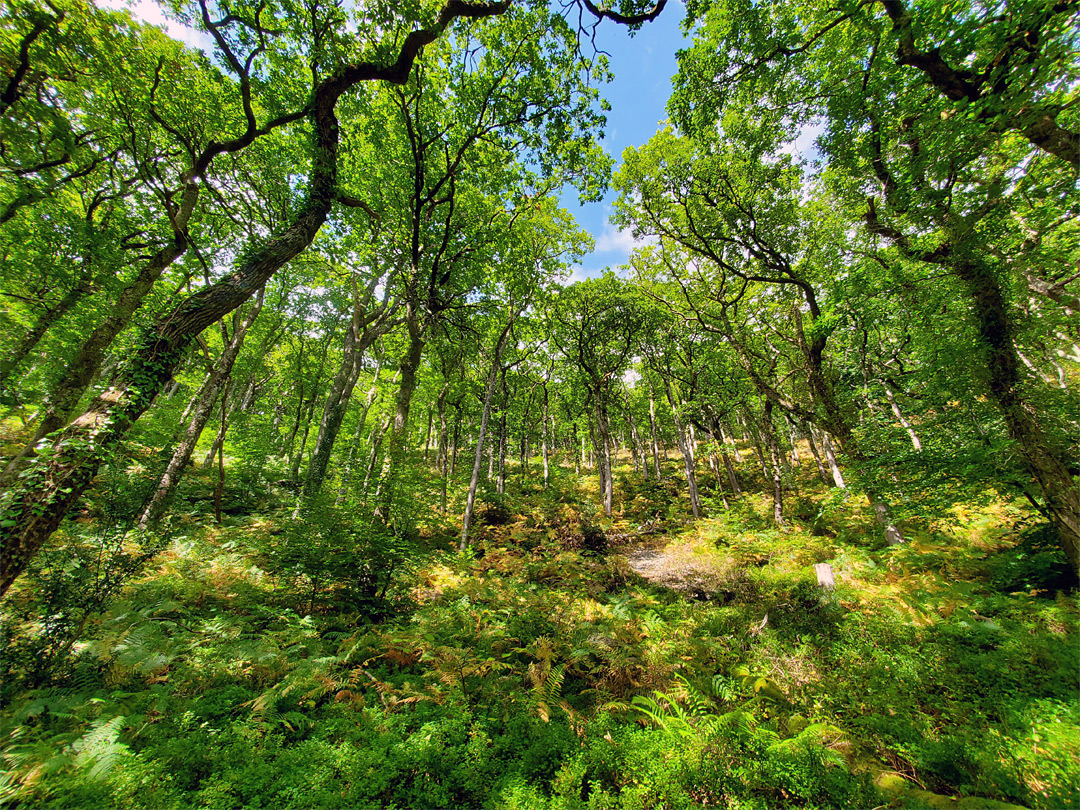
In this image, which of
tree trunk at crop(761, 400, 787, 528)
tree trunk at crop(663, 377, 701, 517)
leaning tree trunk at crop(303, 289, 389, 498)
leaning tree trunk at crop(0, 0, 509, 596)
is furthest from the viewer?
tree trunk at crop(663, 377, 701, 517)

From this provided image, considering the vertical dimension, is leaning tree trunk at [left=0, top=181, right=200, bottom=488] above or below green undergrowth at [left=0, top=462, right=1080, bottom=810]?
above

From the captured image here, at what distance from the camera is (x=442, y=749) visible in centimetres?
343

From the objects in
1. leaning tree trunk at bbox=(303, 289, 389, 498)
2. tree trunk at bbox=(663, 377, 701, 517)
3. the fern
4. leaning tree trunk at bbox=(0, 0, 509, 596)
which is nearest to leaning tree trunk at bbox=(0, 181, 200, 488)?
leaning tree trunk at bbox=(0, 0, 509, 596)

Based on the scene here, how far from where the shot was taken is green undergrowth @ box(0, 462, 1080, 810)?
2994 mm

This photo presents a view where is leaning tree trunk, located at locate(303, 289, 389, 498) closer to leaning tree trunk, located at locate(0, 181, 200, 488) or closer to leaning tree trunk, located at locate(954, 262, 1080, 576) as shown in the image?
leaning tree trunk, located at locate(0, 181, 200, 488)

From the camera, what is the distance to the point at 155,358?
14.6 ft

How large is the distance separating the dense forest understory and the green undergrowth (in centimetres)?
4

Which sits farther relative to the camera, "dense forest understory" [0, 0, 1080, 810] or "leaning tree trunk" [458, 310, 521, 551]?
"leaning tree trunk" [458, 310, 521, 551]

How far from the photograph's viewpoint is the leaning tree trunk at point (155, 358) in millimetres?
3473

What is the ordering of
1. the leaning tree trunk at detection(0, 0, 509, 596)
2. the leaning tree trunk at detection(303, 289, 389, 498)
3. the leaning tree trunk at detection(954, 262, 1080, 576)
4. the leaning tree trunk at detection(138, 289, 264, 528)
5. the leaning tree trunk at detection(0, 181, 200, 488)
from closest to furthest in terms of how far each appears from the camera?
the leaning tree trunk at detection(0, 0, 509, 596) → the leaning tree trunk at detection(954, 262, 1080, 576) → the leaning tree trunk at detection(0, 181, 200, 488) → the leaning tree trunk at detection(138, 289, 264, 528) → the leaning tree trunk at detection(303, 289, 389, 498)

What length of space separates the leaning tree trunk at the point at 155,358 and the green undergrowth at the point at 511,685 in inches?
53.8

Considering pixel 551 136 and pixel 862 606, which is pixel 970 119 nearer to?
pixel 551 136

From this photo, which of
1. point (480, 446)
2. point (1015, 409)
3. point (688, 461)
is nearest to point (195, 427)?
point (480, 446)

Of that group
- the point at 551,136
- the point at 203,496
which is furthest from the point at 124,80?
the point at 203,496
